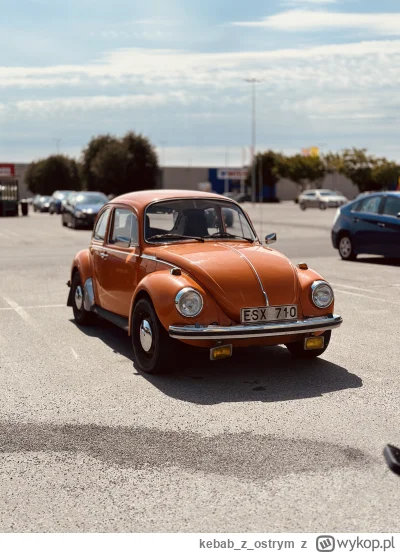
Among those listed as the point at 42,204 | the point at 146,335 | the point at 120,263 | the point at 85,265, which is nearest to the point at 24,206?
the point at 42,204

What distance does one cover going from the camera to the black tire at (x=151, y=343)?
6.77 meters

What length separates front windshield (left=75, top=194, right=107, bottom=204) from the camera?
3214 cm

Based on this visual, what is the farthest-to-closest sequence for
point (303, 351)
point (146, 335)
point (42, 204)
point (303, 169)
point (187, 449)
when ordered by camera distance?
point (303, 169)
point (42, 204)
point (303, 351)
point (146, 335)
point (187, 449)

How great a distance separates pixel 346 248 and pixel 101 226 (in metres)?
9.56

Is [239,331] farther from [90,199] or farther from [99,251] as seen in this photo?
[90,199]

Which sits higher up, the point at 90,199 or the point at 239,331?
the point at 239,331

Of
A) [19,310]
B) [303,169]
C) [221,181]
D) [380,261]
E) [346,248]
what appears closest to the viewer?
[19,310]

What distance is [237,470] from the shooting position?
4664 mm

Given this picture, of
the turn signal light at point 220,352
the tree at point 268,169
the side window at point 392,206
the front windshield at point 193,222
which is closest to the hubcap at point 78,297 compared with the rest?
the front windshield at point 193,222

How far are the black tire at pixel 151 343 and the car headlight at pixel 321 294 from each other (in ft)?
4.20

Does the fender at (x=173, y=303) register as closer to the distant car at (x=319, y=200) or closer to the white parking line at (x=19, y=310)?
the white parking line at (x=19, y=310)

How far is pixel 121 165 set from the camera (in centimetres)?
8862

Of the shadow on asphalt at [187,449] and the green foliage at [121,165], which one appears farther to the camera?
the green foliage at [121,165]

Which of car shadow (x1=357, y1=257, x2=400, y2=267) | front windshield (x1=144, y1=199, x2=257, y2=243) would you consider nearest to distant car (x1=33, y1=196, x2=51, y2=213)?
car shadow (x1=357, y1=257, x2=400, y2=267)
